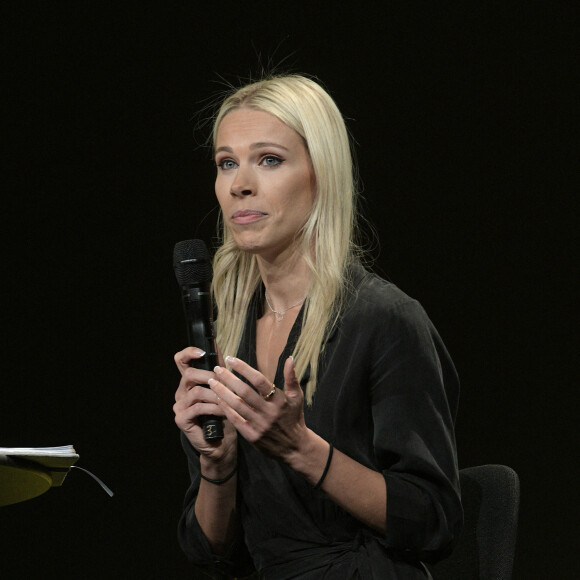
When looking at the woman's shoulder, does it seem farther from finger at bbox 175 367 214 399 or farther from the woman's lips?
finger at bbox 175 367 214 399

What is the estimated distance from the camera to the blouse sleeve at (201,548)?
1628 millimetres

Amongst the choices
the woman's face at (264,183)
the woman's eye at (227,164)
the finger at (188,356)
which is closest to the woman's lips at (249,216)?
the woman's face at (264,183)

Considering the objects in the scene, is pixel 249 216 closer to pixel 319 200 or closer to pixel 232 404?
pixel 319 200

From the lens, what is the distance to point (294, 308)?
5.44ft

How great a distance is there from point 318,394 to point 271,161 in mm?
424

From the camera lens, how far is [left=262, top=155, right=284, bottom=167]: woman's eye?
5.06 feet

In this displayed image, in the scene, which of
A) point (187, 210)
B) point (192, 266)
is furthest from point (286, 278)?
point (187, 210)

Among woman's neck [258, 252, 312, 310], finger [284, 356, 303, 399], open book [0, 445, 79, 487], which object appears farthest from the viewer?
woman's neck [258, 252, 312, 310]

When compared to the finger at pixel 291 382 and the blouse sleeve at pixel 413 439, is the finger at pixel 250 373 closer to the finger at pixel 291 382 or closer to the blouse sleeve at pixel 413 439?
the finger at pixel 291 382

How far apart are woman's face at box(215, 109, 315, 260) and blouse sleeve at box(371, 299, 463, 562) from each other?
25cm

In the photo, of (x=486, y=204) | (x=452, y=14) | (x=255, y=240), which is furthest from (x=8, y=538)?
(x=452, y=14)

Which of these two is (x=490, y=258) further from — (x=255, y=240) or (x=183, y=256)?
(x=183, y=256)

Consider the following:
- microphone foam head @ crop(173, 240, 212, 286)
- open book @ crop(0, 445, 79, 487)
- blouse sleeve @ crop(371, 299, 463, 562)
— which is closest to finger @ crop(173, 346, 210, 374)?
microphone foam head @ crop(173, 240, 212, 286)

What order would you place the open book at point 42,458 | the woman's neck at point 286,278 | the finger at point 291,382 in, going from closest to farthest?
1. the open book at point 42,458
2. the finger at point 291,382
3. the woman's neck at point 286,278
